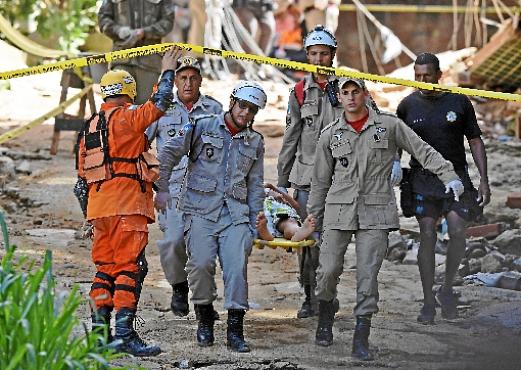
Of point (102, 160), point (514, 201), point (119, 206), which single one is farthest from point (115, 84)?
point (514, 201)

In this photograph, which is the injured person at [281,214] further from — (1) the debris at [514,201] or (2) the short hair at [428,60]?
(1) the debris at [514,201]

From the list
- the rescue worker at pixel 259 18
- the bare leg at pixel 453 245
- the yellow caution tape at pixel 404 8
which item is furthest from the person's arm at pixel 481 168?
the yellow caution tape at pixel 404 8

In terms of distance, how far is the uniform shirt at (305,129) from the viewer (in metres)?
9.91

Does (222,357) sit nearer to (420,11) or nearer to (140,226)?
(140,226)

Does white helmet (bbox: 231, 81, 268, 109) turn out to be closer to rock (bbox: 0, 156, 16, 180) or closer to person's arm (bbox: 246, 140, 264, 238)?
person's arm (bbox: 246, 140, 264, 238)

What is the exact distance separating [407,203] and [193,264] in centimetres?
199

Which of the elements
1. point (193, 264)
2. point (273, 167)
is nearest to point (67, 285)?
point (193, 264)

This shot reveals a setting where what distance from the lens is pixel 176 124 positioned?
32.3 feet

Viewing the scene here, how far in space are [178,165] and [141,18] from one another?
4253mm

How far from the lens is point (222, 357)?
849 centimetres

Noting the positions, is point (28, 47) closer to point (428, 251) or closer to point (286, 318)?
point (286, 318)

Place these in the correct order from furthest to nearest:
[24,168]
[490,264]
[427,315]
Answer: [24,168], [490,264], [427,315]

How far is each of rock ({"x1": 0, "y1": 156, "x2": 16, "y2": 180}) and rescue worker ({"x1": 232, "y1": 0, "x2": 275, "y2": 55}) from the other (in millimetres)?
6280

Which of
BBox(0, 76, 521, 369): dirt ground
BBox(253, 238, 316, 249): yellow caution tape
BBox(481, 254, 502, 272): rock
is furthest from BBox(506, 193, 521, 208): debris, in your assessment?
BBox(253, 238, 316, 249): yellow caution tape
